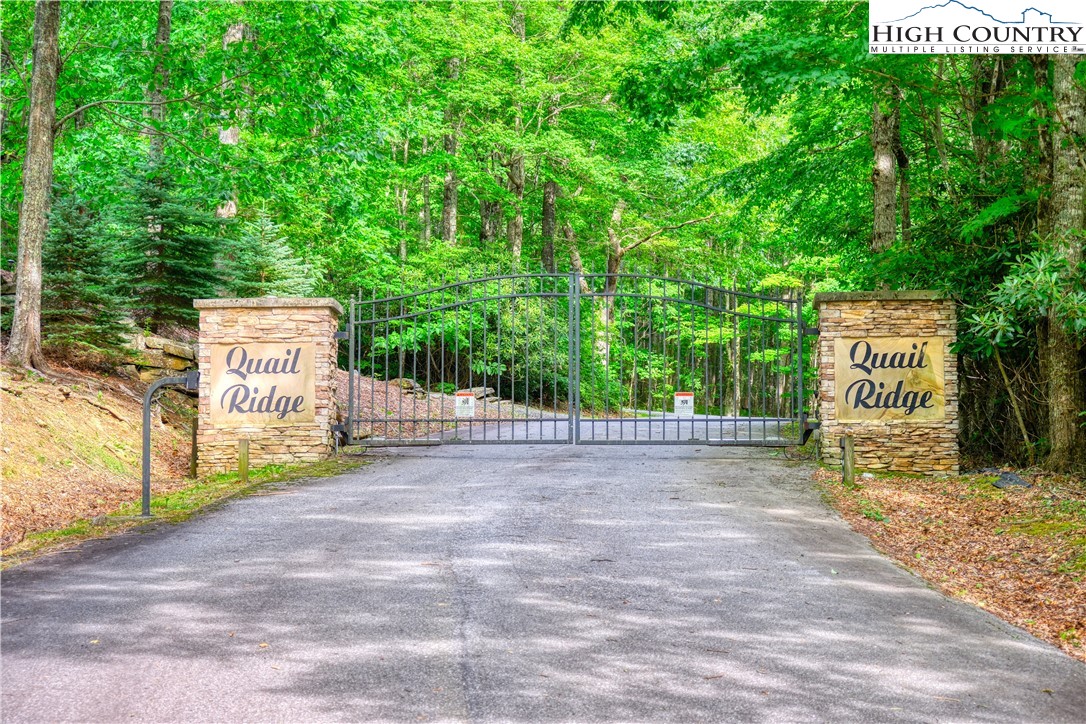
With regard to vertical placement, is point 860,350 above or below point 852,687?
above

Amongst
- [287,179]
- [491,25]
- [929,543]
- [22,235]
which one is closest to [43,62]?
[22,235]

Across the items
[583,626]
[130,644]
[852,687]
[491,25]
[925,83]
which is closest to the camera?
[852,687]

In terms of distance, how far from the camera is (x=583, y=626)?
15.5 ft

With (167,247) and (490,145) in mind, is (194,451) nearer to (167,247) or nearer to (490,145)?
(167,247)

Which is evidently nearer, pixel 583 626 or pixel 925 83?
pixel 583 626

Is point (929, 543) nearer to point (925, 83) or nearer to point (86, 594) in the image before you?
point (925, 83)

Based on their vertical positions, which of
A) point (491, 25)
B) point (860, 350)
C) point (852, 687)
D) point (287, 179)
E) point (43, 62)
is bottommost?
point (852, 687)

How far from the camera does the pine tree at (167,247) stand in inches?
502

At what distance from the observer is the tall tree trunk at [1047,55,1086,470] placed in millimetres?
8523

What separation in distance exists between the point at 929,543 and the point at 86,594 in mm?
6124

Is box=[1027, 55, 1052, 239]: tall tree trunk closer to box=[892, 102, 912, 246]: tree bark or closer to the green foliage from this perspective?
the green foliage

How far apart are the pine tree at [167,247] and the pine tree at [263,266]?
1.90 ft

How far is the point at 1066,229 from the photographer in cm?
860

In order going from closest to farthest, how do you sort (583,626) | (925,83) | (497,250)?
1. (583,626)
2. (925,83)
3. (497,250)
